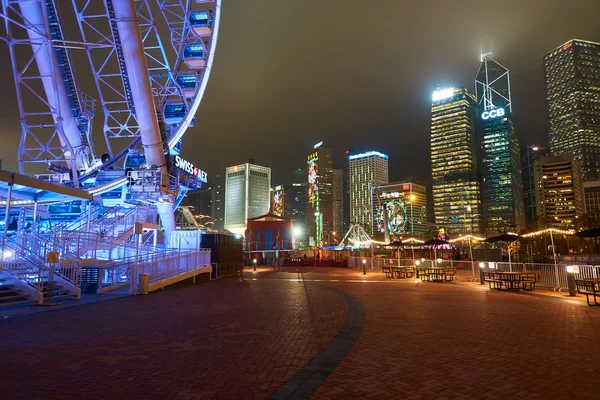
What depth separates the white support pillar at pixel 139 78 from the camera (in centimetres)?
Answer: 2398

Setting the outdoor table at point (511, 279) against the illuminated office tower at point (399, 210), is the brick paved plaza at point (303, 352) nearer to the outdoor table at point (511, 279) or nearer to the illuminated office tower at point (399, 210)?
the outdoor table at point (511, 279)

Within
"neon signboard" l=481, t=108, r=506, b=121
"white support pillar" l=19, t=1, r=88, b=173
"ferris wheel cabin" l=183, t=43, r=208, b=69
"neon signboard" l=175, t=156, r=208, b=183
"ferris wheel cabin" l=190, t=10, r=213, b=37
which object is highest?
"neon signboard" l=481, t=108, r=506, b=121

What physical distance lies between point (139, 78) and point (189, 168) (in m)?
22.2

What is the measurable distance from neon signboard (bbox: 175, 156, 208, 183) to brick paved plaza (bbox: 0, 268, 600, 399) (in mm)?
35060

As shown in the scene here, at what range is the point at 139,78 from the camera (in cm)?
2595

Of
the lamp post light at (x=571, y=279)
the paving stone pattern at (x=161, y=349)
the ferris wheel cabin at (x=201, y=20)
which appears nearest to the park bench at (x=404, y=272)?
the lamp post light at (x=571, y=279)

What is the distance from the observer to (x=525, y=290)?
16.0 m

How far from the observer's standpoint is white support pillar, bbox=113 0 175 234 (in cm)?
2398

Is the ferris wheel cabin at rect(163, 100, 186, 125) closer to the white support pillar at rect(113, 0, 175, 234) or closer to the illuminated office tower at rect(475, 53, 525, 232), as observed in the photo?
the white support pillar at rect(113, 0, 175, 234)

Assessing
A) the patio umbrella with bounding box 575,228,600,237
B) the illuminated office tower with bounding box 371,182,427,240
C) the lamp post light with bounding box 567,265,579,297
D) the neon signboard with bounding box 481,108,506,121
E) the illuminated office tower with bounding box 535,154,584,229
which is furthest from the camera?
the neon signboard with bounding box 481,108,506,121

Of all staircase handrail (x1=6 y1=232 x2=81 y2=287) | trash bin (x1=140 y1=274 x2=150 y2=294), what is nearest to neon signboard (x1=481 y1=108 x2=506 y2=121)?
trash bin (x1=140 y1=274 x2=150 y2=294)

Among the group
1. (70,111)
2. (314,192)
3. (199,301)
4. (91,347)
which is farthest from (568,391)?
(314,192)

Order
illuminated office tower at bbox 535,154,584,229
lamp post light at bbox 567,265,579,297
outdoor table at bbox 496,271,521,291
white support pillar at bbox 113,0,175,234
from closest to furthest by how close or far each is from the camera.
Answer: lamp post light at bbox 567,265,579,297 < outdoor table at bbox 496,271,521,291 < white support pillar at bbox 113,0,175,234 < illuminated office tower at bbox 535,154,584,229

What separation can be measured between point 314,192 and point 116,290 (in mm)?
151719
